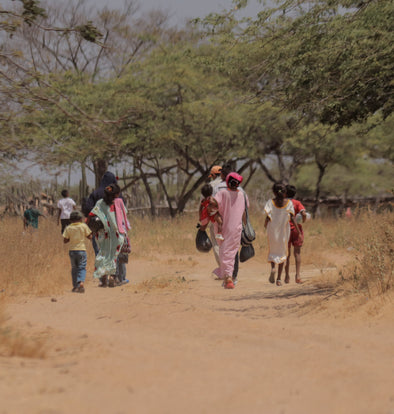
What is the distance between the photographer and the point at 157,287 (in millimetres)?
9078

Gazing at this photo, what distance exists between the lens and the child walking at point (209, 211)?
8992 millimetres

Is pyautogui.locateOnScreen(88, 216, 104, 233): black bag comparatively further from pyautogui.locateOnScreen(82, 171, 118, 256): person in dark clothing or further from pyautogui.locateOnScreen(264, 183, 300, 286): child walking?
pyautogui.locateOnScreen(264, 183, 300, 286): child walking

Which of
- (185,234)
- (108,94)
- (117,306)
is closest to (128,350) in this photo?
(117,306)

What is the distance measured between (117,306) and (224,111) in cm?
1707

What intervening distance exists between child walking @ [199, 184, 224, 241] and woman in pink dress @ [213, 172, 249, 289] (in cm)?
9

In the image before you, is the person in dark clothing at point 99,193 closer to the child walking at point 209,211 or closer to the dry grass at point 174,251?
the dry grass at point 174,251

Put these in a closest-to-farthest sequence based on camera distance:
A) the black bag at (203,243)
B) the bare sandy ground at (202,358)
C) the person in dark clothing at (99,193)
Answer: the bare sandy ground at (202,358) < the black bag at (203,243) < the person in dark clothing at (99,193)

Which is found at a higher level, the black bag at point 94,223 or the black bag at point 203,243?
the black bag at point 94,223

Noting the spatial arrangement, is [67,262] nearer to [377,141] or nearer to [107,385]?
[107,385]

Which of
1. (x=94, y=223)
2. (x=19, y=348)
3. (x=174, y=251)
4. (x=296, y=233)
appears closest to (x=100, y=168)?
(x=174, y=251)

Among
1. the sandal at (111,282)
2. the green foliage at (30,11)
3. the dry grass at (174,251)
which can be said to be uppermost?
the green foliage at (30,11)

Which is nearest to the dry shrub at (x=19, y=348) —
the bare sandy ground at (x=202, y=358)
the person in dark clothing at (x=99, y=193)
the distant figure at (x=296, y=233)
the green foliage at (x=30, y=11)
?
the bare sandy ground at (x=202, y=358)

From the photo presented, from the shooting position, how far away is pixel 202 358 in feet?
14.2

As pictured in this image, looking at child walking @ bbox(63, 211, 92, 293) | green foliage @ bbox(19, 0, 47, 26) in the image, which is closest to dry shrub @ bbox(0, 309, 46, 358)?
child walking @ bbox(63, 211, 92, 293)
